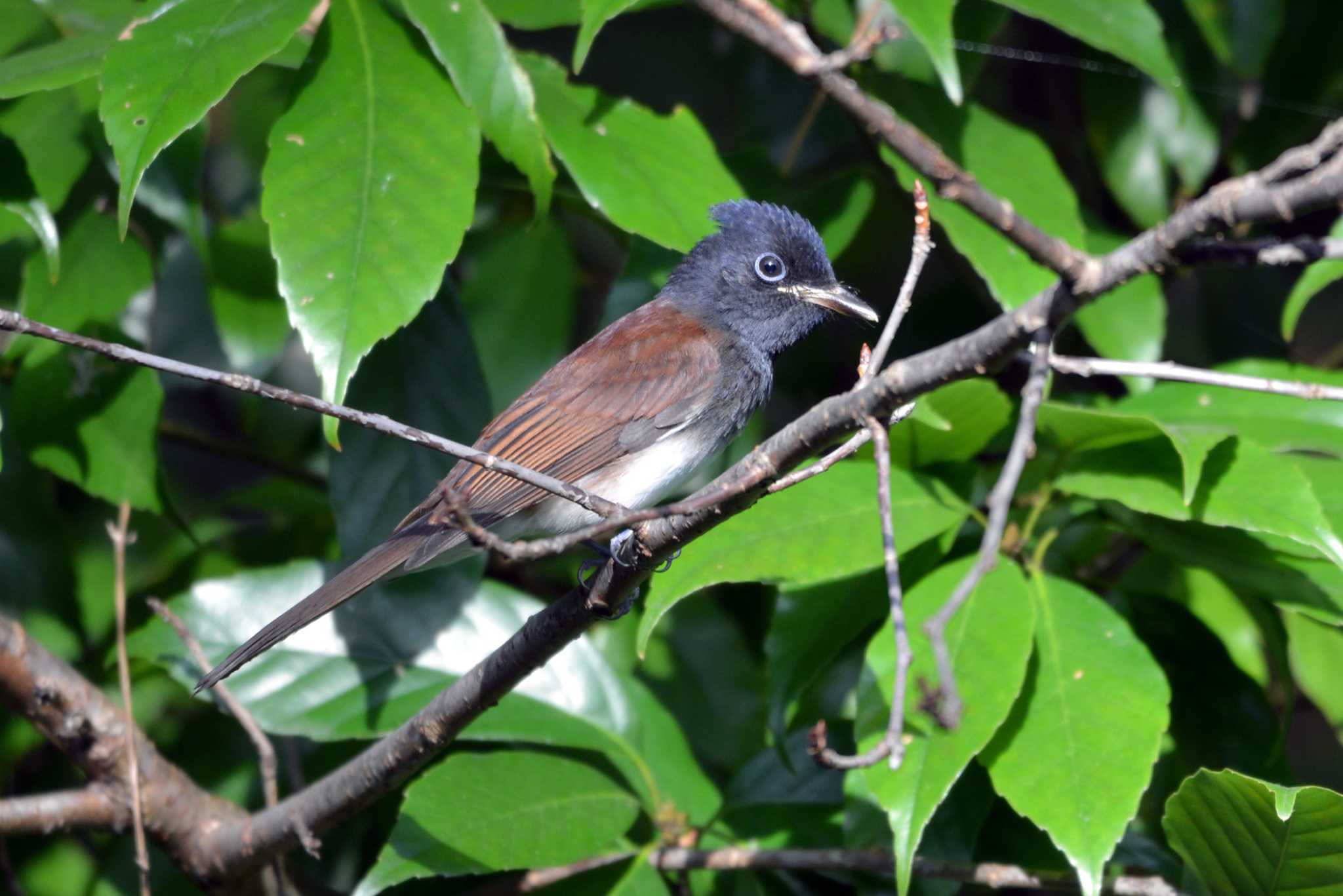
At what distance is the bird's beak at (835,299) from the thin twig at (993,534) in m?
1.69

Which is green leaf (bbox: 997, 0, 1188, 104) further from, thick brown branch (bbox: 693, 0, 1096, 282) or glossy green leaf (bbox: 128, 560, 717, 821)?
glossy green leaf (bbox: 128, 560, 717, 821)

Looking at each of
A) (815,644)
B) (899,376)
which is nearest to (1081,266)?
(899,376)

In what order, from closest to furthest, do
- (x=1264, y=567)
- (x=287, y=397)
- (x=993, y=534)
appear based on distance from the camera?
(x=993, y=534) < (x=287, y=397) < (x=1264, y=567)

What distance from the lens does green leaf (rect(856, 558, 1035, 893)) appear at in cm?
207

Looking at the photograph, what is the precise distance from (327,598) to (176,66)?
0.98 metres

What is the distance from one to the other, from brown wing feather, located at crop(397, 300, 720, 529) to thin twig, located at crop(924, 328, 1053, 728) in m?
1.77

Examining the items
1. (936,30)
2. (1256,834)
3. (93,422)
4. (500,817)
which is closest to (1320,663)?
(1256,834)

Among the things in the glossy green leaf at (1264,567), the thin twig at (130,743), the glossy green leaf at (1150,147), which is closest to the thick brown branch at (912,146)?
the glossy green leaf at (1264,567)

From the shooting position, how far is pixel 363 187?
2219 mm

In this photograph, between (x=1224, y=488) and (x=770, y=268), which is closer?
(x=1224, y=488)

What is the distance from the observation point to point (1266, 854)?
6.70 feet

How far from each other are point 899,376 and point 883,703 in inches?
43.0

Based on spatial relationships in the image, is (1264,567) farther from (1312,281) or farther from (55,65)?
(55,65)

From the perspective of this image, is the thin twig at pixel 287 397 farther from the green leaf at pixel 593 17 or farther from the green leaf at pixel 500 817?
the green leaf at pixel 500 817
